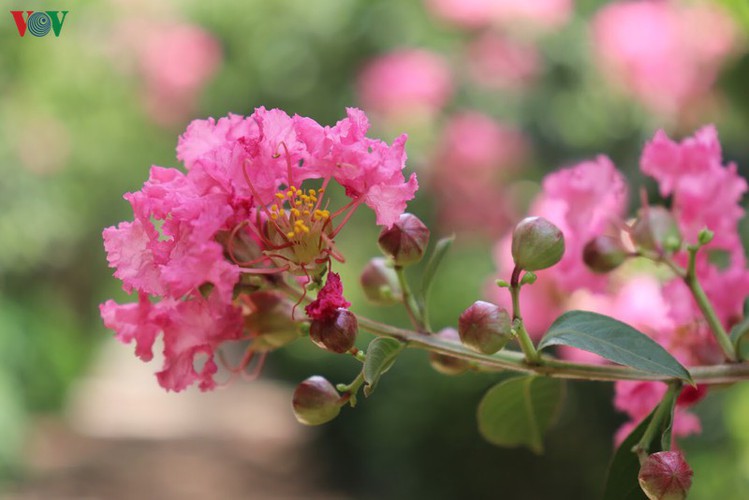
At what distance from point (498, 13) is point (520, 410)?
262cm

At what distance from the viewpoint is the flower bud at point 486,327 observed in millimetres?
Result: 521

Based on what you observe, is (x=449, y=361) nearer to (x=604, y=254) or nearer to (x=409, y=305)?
(x=409, y=305)

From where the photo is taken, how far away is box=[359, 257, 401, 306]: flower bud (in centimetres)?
63

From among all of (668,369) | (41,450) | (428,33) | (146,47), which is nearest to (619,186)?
(668,369)

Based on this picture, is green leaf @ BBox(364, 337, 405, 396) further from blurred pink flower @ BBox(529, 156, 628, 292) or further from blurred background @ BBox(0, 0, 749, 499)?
blurred background @ BBox(0, 0, 749, 499)

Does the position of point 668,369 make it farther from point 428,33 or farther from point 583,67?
point 428,33

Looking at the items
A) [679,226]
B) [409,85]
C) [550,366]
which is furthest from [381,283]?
[409,85]

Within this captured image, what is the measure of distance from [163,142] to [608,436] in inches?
114

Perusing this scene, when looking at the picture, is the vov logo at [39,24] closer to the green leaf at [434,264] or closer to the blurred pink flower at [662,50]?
the green leaf at [434,264]

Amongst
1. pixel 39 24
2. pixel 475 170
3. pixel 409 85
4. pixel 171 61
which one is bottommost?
pixel 171 61

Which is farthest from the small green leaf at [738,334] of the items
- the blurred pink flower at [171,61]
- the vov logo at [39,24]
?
the blurred pink flower at [171,61]

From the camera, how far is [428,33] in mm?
3471

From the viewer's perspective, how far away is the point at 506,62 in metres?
3.15

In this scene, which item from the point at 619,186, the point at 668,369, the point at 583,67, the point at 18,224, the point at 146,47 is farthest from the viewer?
the point at 18,224
